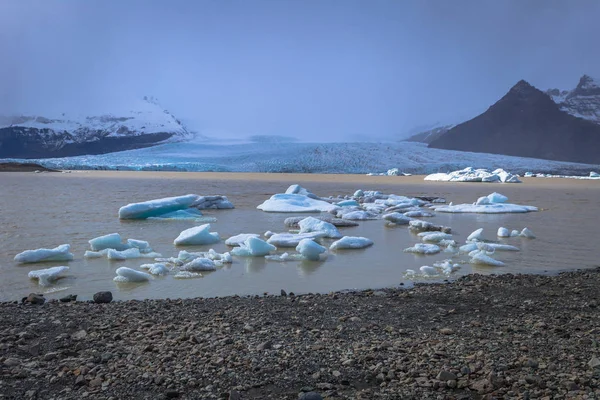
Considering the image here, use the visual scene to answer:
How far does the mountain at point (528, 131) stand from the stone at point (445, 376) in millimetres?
83561

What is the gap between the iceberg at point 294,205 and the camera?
1319 centimetres

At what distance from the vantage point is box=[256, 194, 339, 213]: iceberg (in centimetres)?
1319

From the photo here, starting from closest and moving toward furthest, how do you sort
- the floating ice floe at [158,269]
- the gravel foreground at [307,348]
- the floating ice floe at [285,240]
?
the gravel foreground at [307,348], the floating ice floe at [158,269], the floating ice floe at [285,240]

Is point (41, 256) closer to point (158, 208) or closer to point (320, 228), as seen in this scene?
point (320, 228)

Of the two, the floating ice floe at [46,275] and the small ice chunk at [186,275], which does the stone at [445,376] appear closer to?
the small ice chunk at [186,275]

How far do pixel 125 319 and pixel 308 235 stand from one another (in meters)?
4.65

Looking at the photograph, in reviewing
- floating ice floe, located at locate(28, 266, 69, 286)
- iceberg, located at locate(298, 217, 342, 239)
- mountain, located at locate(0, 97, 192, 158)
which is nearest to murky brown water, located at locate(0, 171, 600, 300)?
floating ice floe, located at locate(28, 266, 69, 286)

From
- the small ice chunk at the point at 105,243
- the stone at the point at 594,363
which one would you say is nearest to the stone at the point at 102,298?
the small ice chunk at the point at 105,243

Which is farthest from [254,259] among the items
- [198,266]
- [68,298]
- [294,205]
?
[294,205]

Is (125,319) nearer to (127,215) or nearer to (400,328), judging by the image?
(400,328)

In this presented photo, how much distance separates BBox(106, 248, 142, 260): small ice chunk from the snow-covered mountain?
90648 millimetres

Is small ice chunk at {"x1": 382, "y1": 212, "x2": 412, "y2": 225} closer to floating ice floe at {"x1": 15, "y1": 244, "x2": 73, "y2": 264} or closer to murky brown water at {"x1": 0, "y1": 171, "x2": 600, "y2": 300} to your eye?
murky brown water at {"x1": 0, "y1": 171, "x2": 600, "y2": 300}

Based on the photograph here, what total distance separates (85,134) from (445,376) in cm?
8586

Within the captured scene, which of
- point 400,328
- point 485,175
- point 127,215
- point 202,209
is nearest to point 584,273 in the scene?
point 400,328
